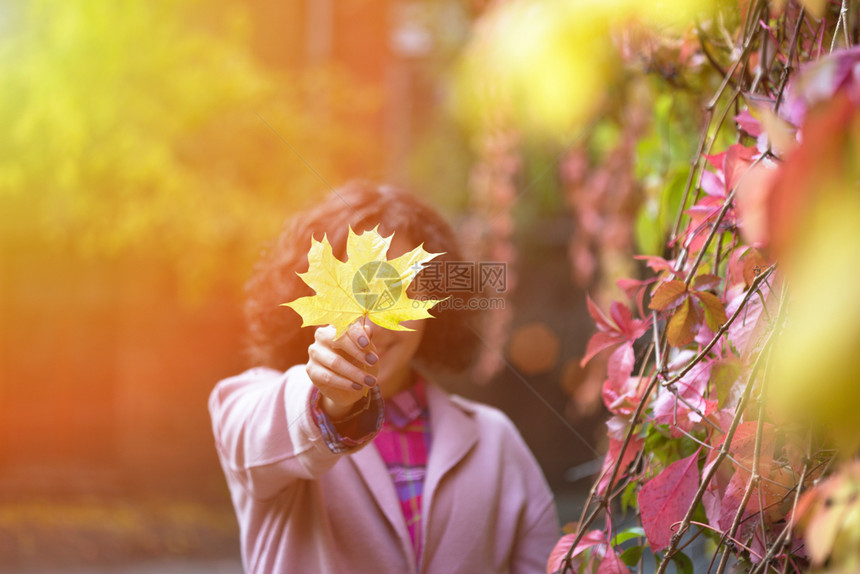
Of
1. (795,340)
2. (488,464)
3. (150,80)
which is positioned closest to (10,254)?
(150,80)

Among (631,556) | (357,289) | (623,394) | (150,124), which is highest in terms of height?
(150,124)

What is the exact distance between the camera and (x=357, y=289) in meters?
0.41

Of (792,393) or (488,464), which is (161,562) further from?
(792,393)

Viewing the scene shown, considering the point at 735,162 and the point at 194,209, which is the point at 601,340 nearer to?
the point at 735,162

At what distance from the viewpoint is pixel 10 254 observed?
6.84ft

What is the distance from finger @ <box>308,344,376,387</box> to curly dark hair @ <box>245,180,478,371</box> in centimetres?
6

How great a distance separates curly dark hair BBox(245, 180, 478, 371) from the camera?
1.75 ft

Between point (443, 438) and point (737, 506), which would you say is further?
point (443, 438)

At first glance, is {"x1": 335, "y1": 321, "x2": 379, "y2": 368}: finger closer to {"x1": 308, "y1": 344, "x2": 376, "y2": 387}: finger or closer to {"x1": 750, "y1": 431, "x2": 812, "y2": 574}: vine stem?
{"x1": 308, "y1": 344, "x2": 376, "y2": 387}: finger

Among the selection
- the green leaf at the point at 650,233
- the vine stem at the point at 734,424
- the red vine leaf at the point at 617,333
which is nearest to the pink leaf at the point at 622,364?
the red vine leaf at the point at 617,333

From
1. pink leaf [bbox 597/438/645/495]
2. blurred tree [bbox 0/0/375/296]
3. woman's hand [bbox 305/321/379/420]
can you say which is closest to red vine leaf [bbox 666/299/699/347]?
pink leaf [bbox 597/438/645/495]

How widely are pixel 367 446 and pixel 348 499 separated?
50 mm

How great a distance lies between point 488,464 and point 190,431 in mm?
420

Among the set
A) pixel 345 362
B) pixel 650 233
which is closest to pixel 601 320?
pixel 345 362
